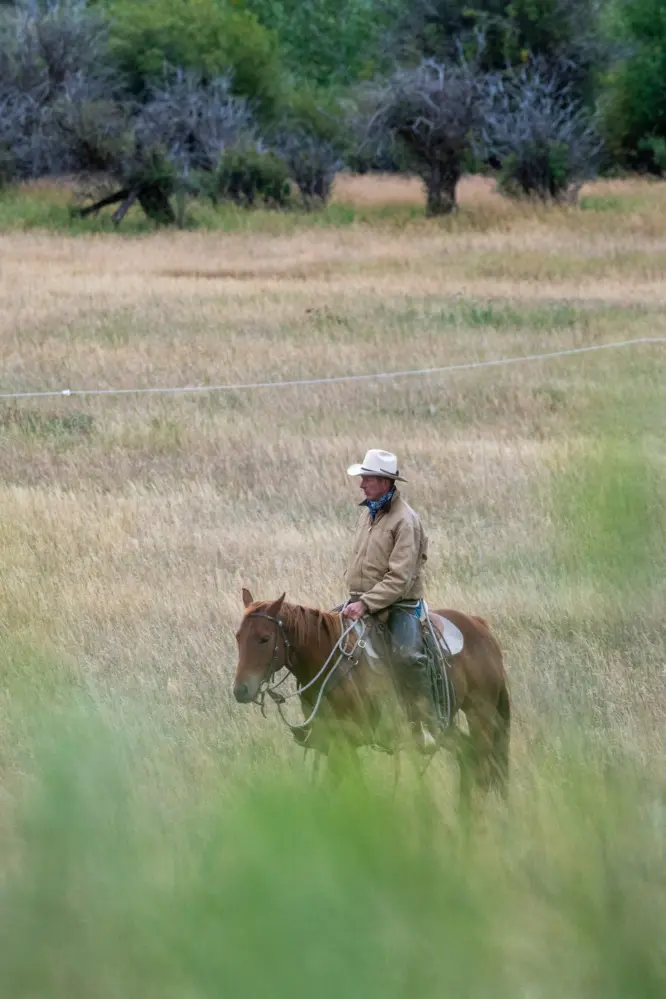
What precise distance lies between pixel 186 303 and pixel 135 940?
22971 mm

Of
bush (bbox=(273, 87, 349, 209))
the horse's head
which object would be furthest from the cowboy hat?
bush (bbox=(273, 87, 349, 209))

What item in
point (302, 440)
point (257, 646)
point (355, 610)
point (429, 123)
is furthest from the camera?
point (429, 123)

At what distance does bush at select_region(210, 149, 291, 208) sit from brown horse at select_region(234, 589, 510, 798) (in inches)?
1572

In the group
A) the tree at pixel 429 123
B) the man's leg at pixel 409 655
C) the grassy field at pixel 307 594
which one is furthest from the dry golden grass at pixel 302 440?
the tree at pixel 429 123

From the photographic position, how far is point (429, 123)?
43.5 meters

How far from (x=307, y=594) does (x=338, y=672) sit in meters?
3.99

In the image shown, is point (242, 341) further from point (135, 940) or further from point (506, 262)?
point (135, 940)

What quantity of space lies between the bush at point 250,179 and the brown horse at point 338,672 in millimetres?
39927

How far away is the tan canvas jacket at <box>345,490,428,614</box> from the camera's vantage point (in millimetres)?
5758

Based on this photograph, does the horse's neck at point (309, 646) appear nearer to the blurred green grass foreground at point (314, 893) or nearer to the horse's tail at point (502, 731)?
the horse's tail at point (502, 731)

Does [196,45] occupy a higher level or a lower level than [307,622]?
lower

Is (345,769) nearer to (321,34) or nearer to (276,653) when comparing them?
(276,653)

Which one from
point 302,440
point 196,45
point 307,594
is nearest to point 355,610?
point 307,594

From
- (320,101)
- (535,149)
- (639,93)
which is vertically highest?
(535,149)
